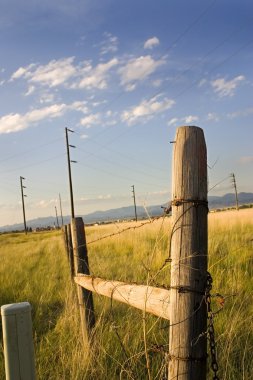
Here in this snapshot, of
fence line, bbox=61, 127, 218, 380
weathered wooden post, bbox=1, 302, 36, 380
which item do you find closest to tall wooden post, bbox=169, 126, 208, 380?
fence line, bbox=61, 127, 218, 380

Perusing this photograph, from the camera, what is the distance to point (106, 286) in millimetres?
3434

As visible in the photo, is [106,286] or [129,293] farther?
[106,286]

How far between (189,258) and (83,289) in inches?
107

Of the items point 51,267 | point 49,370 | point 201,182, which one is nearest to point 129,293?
point 201,182

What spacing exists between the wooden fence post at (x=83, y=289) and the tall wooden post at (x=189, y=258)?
249 cm

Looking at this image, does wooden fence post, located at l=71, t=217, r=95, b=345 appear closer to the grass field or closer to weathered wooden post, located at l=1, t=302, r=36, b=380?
the grass field

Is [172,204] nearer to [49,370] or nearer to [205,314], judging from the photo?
[205,314]

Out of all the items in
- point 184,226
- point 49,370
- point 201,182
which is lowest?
point 49,370

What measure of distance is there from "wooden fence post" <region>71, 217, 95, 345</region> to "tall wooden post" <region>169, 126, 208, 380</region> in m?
2.49

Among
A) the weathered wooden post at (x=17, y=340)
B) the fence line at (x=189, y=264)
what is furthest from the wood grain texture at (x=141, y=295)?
the weathered wooden post at (x=17, y=340)

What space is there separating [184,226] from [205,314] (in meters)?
0.44

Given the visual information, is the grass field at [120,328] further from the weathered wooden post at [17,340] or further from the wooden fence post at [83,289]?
the weathered wooden post at [17,340]

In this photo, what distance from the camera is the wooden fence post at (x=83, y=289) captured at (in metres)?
4.46

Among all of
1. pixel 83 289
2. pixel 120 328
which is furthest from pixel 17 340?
pixel 120 328
